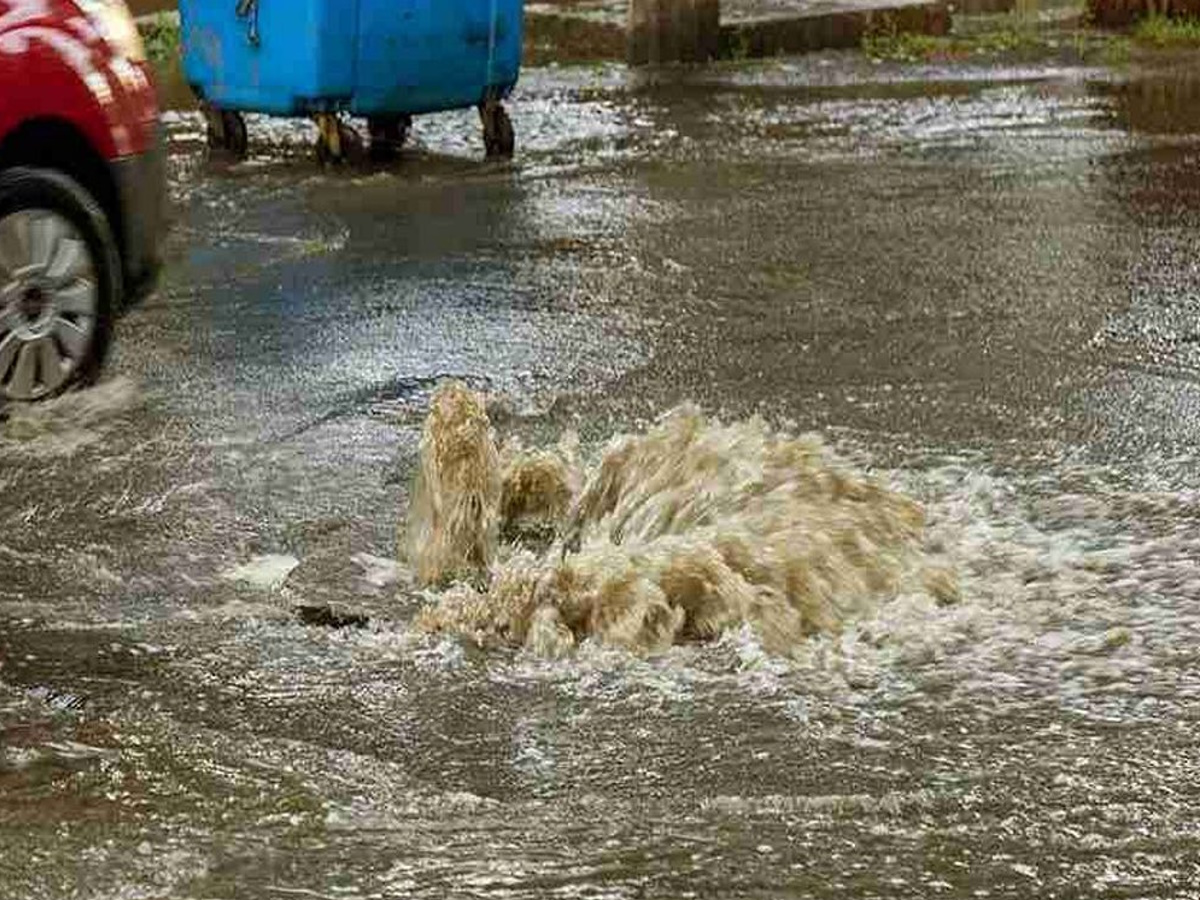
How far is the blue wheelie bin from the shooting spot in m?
11.5

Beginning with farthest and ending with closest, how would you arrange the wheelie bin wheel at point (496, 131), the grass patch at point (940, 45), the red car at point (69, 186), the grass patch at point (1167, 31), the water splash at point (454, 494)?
the grass patch at point (1167, 31) → the grass patch at point (940, 45) → the wheelie bin wheel at point (496, 131) → the red car at point (69, 186) → the water splash at point (454, 494)

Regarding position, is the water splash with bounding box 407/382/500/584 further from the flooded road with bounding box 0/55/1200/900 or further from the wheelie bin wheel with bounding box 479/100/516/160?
the wheelie bin wheel with bounding box 479/100/516/160

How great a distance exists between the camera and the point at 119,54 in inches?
266

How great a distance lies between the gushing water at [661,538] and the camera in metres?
4.58

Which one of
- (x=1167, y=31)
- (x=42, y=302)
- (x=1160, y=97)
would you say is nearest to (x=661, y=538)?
(x=42, y=302)

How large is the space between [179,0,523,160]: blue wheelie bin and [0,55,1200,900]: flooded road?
109cm

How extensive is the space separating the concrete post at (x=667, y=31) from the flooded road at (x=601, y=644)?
5.36m

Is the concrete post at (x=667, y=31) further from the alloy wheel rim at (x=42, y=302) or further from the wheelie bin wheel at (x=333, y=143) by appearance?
the alloy wheel rim at (x=42, y=302)

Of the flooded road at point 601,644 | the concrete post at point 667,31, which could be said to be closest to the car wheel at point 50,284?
the flooded road at point 601,644

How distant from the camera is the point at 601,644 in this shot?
4504 mm

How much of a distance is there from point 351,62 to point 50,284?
17.4ft

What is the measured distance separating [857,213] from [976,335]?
7.77 ft

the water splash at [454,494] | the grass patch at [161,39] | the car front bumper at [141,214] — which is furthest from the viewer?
the grass patch at [161,39]

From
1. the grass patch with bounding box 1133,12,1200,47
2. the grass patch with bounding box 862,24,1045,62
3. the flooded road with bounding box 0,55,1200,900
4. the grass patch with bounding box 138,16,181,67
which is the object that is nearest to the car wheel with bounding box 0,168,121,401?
the flooded road with bounding box 0,55,1200,900
